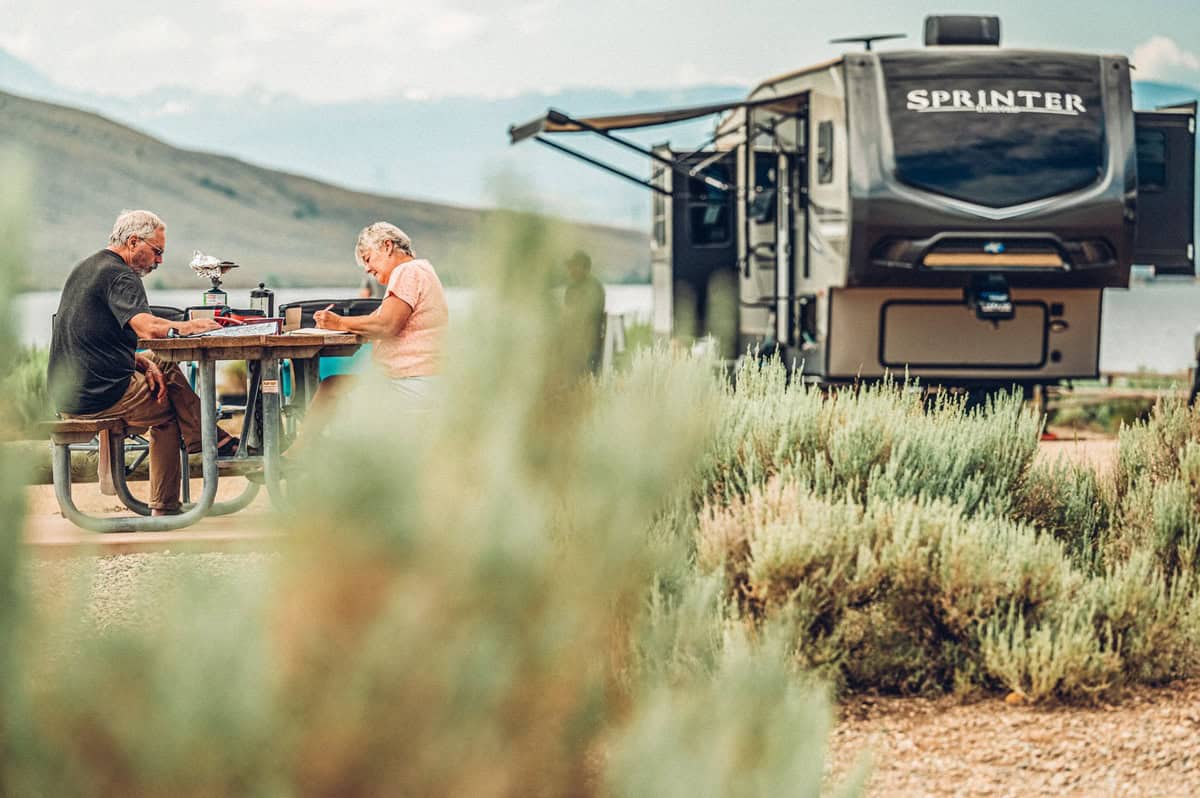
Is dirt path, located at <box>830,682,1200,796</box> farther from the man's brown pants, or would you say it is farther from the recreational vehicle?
the recreational vehicle

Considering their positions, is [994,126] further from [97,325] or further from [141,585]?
[141,585]

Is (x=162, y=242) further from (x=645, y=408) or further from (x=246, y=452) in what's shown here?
(x=645, y=408)

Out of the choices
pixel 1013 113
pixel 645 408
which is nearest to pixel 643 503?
pixel 645 408

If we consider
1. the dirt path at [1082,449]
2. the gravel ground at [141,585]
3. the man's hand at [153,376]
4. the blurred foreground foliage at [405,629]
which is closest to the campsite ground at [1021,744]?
the blurred foreground foliage at [405,629]

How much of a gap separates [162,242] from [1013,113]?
585cm

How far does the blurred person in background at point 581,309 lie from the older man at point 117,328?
14.0 ft

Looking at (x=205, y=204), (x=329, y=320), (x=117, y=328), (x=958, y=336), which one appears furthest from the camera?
(x=205, y=204)

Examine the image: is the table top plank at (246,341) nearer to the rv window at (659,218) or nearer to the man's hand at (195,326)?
the man's hand at (195,326)

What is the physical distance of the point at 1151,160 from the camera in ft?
33.9

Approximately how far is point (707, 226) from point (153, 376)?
6.69 metres

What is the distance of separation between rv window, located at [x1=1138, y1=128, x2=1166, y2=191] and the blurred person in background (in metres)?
9.09

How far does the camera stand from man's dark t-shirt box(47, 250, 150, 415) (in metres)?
6.07

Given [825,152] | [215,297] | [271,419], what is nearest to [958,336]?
[825,152]

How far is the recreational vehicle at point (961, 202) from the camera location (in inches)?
378
